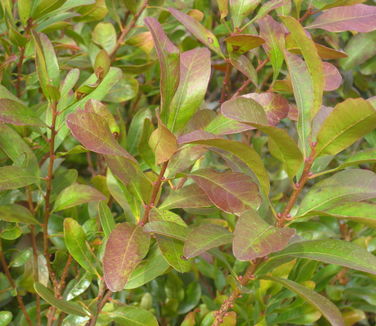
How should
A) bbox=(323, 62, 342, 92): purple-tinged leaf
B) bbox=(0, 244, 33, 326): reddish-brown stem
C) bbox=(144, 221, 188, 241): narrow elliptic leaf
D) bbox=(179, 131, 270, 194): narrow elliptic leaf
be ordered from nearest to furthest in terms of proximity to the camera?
bbox=(179, 131, 270, 194): narrow elliptic leaf, bbox=(144, 221, 188, 241): narrow elliptic leaf, bbox=(323, 62, 342, 92): purple-tinged leaf, bbox=(0, 244, 33, 326): reddish-brown stem

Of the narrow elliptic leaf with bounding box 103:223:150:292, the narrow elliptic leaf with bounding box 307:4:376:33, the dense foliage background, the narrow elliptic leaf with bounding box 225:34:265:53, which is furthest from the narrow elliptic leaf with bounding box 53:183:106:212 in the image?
the narrow elliptic leaf with bounding box 307:4:376:33

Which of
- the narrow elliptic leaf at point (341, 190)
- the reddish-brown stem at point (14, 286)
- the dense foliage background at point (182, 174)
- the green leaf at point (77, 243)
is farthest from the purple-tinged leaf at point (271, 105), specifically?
the reddish-brown stem at point (14, 286)

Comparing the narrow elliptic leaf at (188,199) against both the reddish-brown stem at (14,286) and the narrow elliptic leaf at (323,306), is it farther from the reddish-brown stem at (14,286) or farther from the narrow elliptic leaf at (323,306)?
the reddish-brown stem at (14,286)

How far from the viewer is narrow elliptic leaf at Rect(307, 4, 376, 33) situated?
993 millimetres

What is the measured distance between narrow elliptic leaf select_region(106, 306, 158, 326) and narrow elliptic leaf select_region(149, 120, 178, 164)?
0.29 metres

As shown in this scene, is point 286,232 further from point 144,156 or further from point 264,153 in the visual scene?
point 264,153

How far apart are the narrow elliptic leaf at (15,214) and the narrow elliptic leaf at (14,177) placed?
0.21 ft

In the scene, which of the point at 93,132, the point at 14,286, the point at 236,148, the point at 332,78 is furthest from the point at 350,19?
the point at 14,286

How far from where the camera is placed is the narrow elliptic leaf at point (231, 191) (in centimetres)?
77

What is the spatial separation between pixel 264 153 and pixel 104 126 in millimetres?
1293

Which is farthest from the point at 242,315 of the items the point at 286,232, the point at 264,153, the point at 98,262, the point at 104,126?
the point at 264,153

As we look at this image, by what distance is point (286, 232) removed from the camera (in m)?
0.76

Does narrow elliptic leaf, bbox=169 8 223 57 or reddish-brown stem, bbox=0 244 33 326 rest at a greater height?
narrow elliptic leaf, bbox=169 8 223 57

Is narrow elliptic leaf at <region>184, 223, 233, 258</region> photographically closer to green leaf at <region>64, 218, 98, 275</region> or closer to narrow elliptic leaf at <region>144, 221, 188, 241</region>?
narrow elliptic leaf at <region>144, 221, 188, 241</region>
